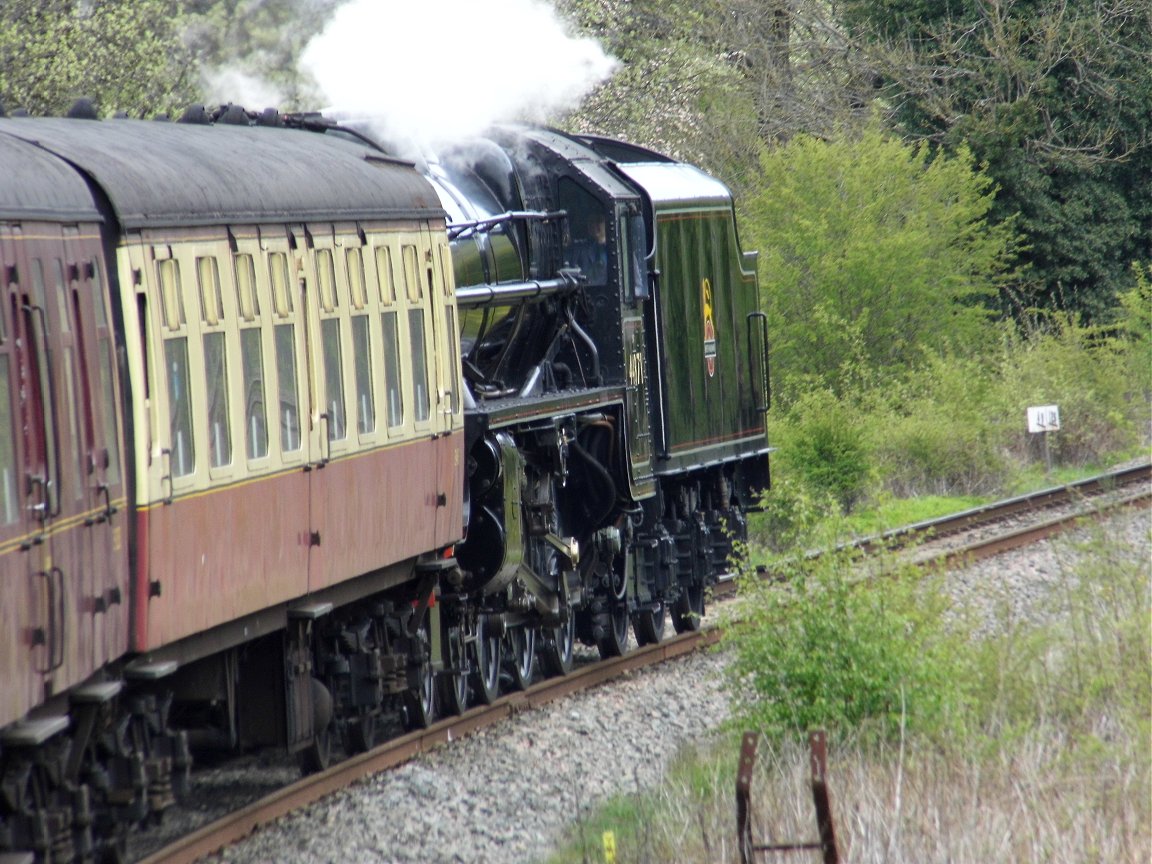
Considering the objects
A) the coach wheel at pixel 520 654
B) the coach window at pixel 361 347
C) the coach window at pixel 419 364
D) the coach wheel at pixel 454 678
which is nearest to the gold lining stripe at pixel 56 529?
the coach window at pixel 361 347

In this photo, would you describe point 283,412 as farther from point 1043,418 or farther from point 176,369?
point 1043,418

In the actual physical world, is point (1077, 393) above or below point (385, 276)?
below

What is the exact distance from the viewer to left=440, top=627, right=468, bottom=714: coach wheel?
36.3ft

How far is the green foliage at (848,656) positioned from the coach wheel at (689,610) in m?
4.50

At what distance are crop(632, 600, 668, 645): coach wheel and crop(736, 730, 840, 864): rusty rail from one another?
6.77 meters

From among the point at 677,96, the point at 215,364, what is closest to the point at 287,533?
the point at 215,364

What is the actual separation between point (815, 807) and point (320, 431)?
2910 millimetres

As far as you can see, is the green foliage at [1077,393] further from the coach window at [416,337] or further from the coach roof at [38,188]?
the coach roof at [38,188]

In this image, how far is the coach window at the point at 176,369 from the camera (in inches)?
274

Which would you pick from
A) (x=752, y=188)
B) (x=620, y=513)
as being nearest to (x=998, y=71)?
(x=752, y=188)

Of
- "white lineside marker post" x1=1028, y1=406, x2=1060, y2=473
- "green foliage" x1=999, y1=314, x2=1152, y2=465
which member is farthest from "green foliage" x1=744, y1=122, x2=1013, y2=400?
"white lineside marker post" x1=1028, y1=406, x2=1060, y2=473

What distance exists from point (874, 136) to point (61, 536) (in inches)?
832

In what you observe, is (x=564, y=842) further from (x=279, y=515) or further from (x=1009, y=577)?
(x=1009, y=577)

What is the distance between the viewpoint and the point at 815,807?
6.92 meters
